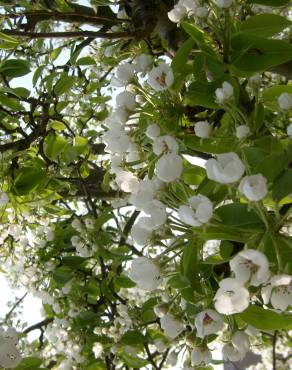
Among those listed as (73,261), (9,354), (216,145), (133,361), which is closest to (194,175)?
(216,145)

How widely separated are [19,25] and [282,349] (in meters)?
2.65

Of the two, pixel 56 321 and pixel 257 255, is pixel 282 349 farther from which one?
pixel 257 255

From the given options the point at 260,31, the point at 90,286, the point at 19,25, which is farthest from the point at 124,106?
the point at 90,286

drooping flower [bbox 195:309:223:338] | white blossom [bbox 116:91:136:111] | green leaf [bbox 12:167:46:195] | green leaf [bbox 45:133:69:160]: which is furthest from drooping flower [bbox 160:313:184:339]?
green leaf [bbox 45:133:69:160]

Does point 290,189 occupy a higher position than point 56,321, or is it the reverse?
point 290,189

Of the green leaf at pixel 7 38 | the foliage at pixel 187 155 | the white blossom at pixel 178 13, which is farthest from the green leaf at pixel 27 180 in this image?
the white blossom at pixel 178 13

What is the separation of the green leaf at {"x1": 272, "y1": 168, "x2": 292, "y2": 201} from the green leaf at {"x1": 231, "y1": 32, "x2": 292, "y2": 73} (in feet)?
0.68

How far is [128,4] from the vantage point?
1237mm

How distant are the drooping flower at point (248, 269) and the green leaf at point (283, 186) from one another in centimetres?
10

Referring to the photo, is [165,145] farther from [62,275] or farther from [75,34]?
[62,275]

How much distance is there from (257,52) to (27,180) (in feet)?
2.48

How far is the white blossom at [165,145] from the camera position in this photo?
70 cm

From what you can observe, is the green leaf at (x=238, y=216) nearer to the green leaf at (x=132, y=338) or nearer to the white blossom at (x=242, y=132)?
the white blossom at (x=242, y=132)

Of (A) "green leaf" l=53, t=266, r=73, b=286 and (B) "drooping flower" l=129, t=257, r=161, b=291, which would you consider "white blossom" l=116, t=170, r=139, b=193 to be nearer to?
(B) "drooping flower" l=129, t=257, r=161, b=291
